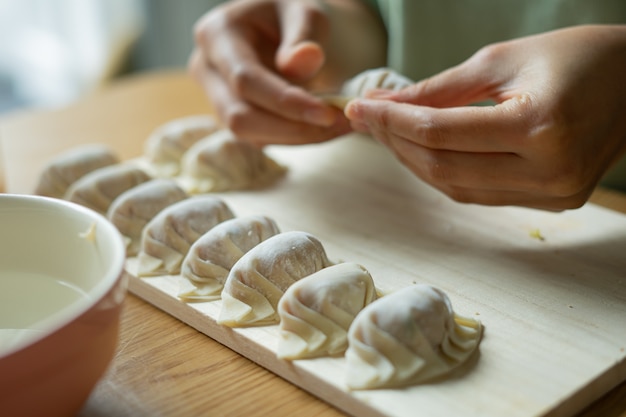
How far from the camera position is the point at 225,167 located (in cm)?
130

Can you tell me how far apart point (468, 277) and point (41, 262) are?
0.50 metres

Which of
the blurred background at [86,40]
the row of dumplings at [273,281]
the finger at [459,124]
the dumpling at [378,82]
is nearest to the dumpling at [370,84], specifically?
the dumpling at [378,82]

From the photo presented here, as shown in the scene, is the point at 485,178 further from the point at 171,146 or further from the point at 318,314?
the point at 171,146

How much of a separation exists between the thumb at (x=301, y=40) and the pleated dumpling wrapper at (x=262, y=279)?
0.45m

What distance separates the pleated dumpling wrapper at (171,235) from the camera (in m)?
1.03

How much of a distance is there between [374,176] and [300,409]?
613 millimetres

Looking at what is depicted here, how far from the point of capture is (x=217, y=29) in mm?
1402

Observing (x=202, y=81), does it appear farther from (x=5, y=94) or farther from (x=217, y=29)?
(x=5, y=94)

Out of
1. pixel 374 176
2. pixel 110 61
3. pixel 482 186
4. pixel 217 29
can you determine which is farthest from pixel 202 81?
pixel 110 61

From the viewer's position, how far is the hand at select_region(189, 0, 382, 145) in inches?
48.9

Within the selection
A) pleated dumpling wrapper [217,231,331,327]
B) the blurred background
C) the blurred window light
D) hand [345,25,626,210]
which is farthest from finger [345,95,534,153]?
the blurred window light

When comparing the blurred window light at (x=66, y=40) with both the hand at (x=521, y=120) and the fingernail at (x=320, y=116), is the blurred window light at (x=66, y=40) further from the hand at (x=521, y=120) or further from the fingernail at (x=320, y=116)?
the hand at (x=521, y=120)

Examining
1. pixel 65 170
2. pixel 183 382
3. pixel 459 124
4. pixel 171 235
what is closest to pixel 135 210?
pixel 171 235

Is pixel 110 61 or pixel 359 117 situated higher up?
pixel 359 117
